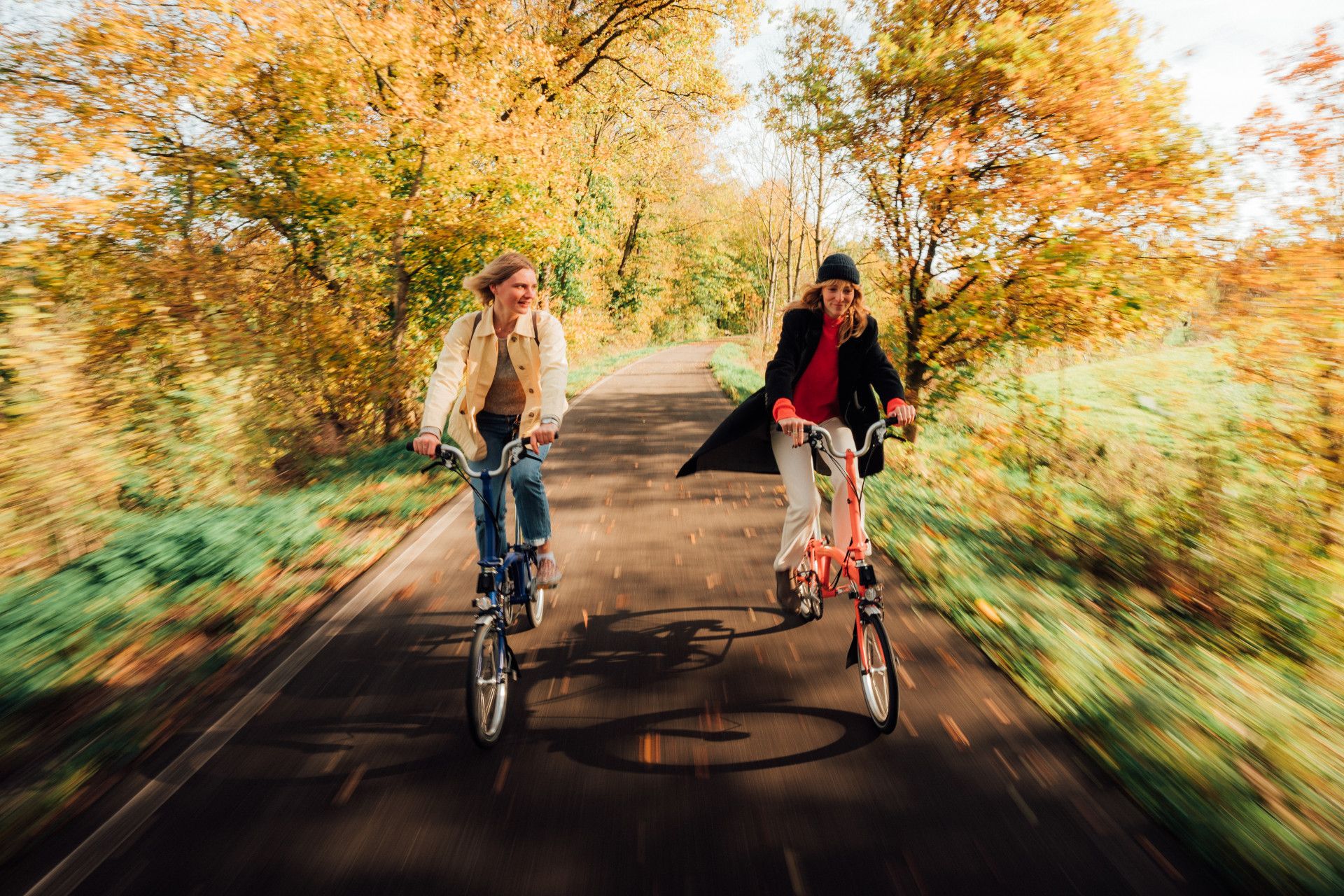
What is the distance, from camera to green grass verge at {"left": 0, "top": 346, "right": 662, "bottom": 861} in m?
3.14

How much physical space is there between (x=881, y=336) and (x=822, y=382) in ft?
25.2

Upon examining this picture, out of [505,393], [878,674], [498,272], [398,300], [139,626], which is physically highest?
[398,300]

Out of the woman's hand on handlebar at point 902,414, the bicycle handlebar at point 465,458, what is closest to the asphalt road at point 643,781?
the bicycle handlebar at point 465,458

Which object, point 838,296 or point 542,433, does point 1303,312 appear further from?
point 542,433

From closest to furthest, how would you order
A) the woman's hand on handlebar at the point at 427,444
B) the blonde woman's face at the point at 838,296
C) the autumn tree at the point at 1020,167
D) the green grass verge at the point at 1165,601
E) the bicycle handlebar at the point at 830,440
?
1. the green grass verge at the point at 1165,601
2. the woman's hand on handlebar at the point at 427,444
3. the bicycle handlebar at the point at 830,440
4. the blonde woman's face at the point at 838,296
5. the autumn tree at the point at 1020,167

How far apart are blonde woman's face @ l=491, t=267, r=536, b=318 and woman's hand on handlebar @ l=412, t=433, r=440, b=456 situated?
0.90 meters

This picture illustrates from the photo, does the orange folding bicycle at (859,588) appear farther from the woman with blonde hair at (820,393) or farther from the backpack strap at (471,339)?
the backpack strap at (471,339)

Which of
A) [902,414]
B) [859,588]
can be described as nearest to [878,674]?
[859,588]

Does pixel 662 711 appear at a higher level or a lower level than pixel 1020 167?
lower

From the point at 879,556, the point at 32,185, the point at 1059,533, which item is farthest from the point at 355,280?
the point at 1059,533

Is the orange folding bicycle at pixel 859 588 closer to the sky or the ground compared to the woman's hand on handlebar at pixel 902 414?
closer to the ground

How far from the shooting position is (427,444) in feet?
11.8

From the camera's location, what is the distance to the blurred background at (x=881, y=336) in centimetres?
373

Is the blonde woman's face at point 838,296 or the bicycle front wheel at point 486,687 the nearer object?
the bicycle front wheel at point 486,687
